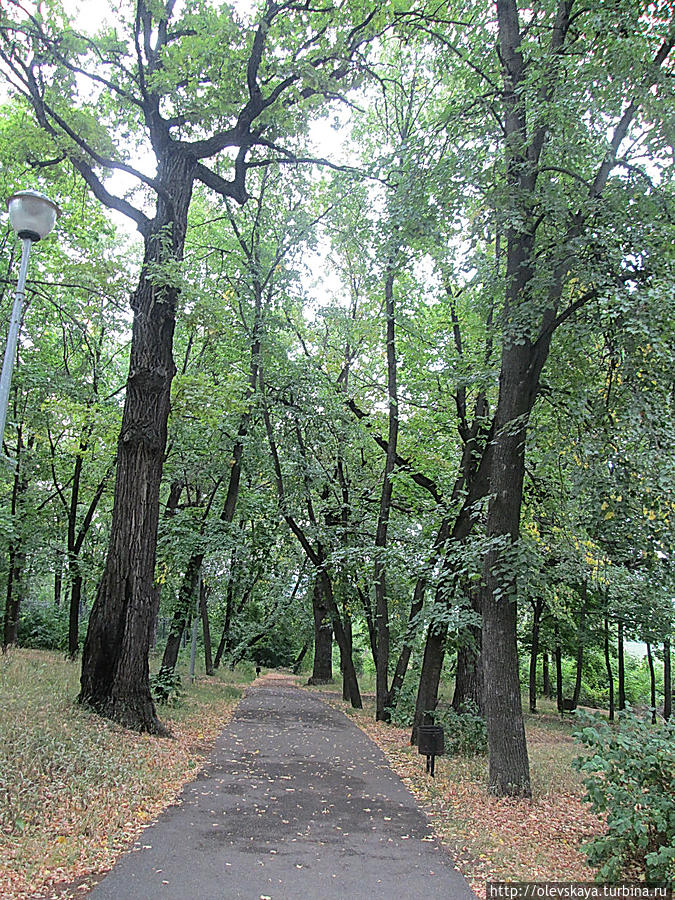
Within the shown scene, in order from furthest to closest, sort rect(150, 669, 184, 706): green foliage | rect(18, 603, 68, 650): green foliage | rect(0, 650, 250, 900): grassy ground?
rect(18, 603, 68, 650): green foliage
rect(150, 669, 184, 706): green foliage
rect(0, 650, 250, 900): grassy ground

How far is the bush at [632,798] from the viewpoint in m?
4.35

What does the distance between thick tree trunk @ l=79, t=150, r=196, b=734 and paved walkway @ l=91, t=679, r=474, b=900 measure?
1699 millimetres

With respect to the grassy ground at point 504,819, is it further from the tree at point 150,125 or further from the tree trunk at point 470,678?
the tree at point 150,125

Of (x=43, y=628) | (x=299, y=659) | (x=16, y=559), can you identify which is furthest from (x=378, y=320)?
(x=299, y=659)

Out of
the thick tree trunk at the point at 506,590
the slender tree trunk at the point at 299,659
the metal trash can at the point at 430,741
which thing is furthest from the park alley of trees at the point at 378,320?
the slender tree trunk at the point at 299,659

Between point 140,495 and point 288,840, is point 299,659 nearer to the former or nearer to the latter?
point 140,495

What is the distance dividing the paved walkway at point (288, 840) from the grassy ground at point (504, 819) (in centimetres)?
23

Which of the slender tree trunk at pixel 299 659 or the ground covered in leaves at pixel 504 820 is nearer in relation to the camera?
the ground covered in leaves at pixel 504 820

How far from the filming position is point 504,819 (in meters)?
6.31

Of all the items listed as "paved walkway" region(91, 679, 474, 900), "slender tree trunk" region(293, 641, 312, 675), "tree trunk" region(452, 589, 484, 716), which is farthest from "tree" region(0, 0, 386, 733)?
"slender tree trunk" region(293, 641, 312, 675)

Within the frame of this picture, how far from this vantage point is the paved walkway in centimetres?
434

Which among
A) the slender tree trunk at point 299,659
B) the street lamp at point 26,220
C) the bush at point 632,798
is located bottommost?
the slender tree trunk at point 299,659

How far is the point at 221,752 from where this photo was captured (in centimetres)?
923

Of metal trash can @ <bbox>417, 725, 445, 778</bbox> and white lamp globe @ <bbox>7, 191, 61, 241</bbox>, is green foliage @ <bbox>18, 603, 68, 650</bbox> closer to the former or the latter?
metal trash can @ <bbox>417, 725, 445, 778</bbox>
